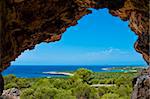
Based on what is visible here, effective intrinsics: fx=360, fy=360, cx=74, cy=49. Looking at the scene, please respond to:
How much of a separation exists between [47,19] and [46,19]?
0.06m

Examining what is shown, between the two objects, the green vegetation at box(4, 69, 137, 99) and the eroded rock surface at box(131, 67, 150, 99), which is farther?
the green vegetation at box(4, 69, 137, 99)

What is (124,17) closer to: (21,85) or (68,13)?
(68,13)

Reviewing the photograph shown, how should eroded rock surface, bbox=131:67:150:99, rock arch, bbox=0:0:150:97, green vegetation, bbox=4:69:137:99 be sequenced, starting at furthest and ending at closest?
green vegetation, bbox=4:69:137:99, eroded rock surface, bbox=131:67:150:99, rock arch, bbox=0:0:150:97

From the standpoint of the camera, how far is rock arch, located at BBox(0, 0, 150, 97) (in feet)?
43.4

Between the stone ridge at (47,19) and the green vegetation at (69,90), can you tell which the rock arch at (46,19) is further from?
the green vegetation at (69,90)

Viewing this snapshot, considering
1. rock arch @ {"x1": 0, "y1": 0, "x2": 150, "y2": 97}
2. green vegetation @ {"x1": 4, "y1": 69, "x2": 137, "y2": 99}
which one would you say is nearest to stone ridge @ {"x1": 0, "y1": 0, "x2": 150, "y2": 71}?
rock arch @ {"x1": 0, "y1": 0, "x2": 150, "y2": 97}

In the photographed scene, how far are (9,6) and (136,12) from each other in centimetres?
509

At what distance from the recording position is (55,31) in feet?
53.6

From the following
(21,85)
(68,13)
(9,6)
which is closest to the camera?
(9,6)

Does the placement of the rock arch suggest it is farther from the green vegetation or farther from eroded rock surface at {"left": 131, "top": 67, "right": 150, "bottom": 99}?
the green vegetation

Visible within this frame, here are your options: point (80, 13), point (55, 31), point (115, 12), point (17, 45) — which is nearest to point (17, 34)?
point (17, 45)

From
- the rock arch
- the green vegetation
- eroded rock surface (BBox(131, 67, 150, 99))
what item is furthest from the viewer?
the green vegetation

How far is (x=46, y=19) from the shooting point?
1499 cm

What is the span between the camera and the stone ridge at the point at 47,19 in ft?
43.5
